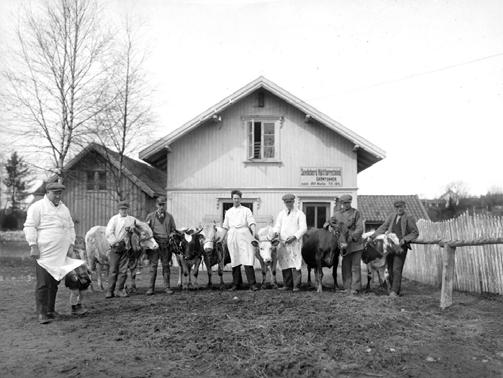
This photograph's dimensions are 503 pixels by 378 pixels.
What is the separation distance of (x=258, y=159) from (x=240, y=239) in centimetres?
713

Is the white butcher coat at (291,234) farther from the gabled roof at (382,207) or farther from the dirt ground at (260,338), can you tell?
the gabled roof at (382,207)

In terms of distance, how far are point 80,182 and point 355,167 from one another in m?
15.4

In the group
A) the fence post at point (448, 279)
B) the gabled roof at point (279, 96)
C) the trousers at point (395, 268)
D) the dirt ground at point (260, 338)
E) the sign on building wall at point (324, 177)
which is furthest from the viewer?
the sign on building wall at point (324, 177)

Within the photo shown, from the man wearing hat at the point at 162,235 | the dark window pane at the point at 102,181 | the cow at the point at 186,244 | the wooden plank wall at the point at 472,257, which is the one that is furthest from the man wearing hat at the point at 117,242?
the dark window pane at the point at 102,181

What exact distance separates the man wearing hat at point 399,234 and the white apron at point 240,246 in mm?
2812

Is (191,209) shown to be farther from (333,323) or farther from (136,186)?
(333,323)

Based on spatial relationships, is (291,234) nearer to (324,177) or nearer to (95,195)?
(324,177)

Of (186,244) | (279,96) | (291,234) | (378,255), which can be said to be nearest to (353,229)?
(378,255)

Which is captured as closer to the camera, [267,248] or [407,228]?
[407,228]

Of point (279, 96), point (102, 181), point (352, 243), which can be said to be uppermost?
point (279, 96)

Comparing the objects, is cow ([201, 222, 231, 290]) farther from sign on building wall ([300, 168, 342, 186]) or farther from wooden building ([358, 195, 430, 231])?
wooden building ([358, 195, 430, 231])

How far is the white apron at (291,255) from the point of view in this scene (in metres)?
10.1

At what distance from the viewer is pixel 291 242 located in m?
10.2

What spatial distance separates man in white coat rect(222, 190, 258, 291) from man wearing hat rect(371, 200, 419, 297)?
281 cm
